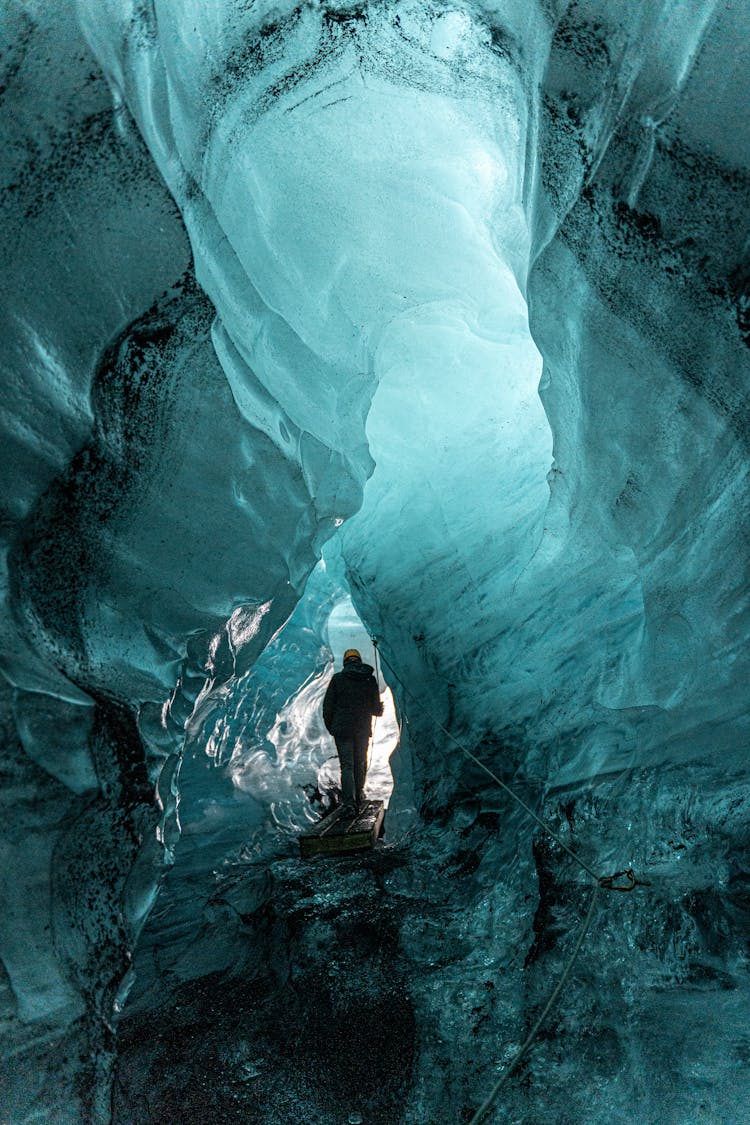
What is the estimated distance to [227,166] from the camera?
122 inches

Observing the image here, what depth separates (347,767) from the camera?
20.7 feet

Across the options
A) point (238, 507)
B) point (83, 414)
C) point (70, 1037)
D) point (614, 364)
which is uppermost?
point (614, 364)

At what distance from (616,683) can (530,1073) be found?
66.0 inches

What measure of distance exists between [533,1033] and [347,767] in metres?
3.39

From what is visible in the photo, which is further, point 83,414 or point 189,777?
point 189,777

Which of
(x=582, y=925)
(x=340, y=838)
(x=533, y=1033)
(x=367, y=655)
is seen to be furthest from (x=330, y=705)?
(x=367, y=655)

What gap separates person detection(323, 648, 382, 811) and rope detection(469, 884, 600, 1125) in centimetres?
276

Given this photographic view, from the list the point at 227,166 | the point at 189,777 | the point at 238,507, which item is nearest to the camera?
the point at 227,166

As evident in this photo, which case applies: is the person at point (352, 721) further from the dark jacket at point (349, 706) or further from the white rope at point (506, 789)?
the white rope at point (506, 789)

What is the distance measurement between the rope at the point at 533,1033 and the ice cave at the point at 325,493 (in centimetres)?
2

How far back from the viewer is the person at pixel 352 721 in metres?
6.21

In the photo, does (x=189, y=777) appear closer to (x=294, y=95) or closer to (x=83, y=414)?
(x=83, y=414)

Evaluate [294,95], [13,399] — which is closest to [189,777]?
[13,399]

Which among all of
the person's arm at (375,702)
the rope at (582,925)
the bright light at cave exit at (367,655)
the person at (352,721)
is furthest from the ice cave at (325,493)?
the bright light at cave exit at (367,655)
